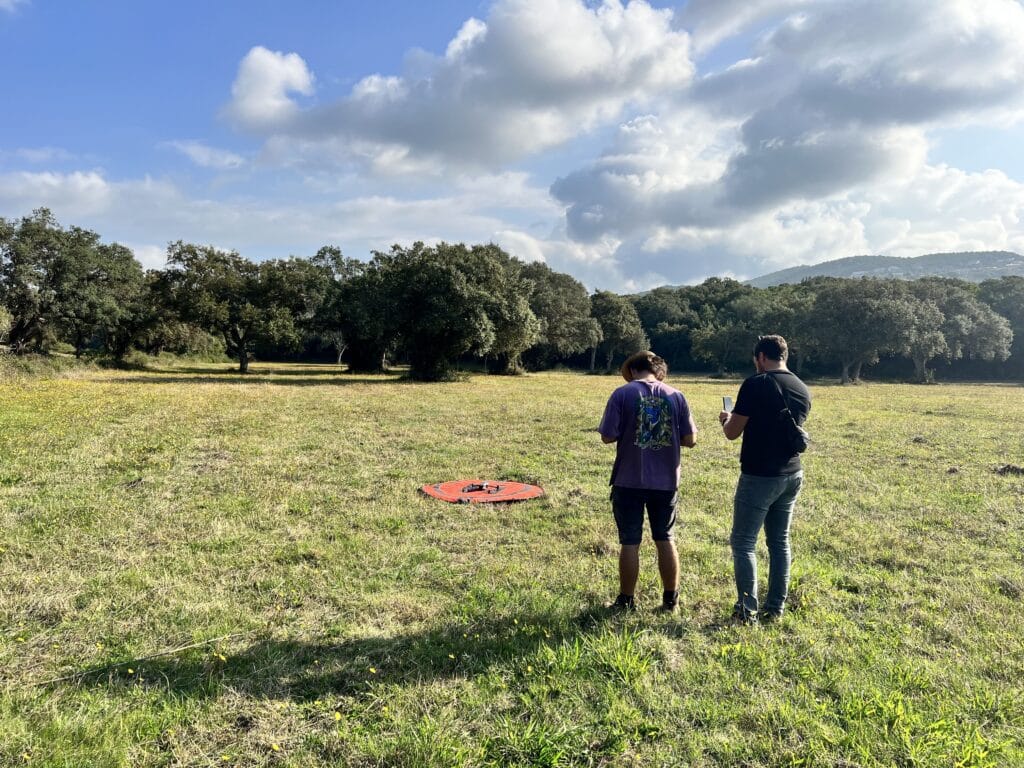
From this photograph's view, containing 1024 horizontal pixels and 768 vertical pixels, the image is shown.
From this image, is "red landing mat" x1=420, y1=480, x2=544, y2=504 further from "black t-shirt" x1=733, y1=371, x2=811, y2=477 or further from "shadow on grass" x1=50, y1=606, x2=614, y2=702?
"black t-shirt" x1=733, y1=371, x2=811, y2=477

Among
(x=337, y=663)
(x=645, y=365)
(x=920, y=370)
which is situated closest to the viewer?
(x=337, y=663)

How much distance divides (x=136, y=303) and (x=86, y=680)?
4495 centimetres

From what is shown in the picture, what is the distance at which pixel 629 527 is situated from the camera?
4.53m

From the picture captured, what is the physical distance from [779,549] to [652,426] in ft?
5.10

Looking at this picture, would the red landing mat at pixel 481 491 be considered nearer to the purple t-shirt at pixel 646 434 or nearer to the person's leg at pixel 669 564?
the person's leg at pixel 669 564

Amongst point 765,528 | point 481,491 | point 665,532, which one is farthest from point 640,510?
point 481,491

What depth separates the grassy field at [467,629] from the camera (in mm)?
3164

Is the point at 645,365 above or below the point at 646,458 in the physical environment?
above

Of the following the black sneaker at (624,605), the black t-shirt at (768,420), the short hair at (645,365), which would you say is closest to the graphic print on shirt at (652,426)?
the short hair at (645,365)

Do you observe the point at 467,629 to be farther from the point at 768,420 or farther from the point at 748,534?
the point at 768,420

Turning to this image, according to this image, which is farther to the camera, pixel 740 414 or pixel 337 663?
pixel 740 414

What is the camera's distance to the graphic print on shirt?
450cm

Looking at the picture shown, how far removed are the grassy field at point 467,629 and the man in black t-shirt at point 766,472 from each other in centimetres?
35

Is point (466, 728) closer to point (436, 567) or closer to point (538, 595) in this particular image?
point (538, 595)
